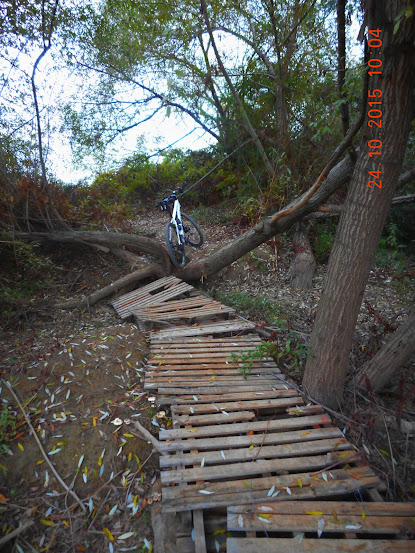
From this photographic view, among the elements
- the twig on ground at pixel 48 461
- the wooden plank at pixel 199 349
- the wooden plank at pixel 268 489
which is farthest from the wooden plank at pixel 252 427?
the wooden plank at pixel 199 349

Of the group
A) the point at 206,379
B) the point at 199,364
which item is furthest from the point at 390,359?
the point at 199,364

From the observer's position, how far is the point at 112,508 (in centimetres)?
189

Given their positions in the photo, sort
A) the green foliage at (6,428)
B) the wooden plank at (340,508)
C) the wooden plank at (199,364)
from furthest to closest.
→ the wooden plank at (199,364)
the green foliage at (6,428)
the wooden plank at (340,508)

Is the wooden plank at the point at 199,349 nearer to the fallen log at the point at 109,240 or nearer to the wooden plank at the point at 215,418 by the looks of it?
the wooden plank at the point at 215,418

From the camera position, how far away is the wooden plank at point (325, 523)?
5.09 ft

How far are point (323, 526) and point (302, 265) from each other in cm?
457

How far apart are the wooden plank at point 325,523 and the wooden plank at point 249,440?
47 centimetres

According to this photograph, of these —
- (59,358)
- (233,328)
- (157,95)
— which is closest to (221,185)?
(157,95)

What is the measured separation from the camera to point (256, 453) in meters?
2.00

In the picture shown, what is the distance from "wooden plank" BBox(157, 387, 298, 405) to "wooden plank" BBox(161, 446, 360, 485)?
0.60 metres

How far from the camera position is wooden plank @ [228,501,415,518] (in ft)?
5.33

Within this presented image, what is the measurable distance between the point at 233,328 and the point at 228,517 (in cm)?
220

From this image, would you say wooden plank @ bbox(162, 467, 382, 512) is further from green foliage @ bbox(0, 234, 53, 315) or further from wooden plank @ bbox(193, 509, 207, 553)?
green foliage @ bbox(0, 234, 53, 315)

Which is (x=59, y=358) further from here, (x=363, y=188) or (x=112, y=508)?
(x=363, y=188)
